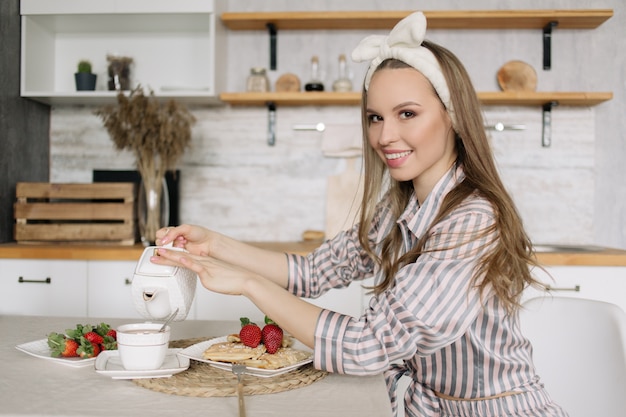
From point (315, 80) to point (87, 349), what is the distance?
1936 mm

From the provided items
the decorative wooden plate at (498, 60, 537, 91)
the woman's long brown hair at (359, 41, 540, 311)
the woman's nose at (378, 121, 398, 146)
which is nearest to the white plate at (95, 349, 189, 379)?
the woman's long brown hair at (359, 41, 540, 311)

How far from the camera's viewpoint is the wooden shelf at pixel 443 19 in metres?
2.70

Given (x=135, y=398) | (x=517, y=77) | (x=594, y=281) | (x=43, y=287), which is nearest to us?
(x=135, y=398)

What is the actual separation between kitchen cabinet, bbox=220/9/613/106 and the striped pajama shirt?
52.5 inches

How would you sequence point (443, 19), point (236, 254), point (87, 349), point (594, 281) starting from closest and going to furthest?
point (87, 349), point (236, 254), point (594, 281), point (443, 19)

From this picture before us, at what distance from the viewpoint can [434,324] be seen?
3.39 ft

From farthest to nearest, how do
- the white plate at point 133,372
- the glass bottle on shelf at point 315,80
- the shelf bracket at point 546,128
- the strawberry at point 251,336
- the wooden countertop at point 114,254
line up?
the shelf bracket at point 546,128 < the glass bottle on shelf at point 315,80 < the wooden countertop at point 114,254 < the strawberry at point 251,336 < the white plate at point 133,372

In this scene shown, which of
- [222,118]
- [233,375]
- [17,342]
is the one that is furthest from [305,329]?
[222,118]

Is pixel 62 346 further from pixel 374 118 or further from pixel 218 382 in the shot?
pixel 374 118

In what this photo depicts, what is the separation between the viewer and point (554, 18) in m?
2.73

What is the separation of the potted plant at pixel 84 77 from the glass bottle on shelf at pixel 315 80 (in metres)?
0.96

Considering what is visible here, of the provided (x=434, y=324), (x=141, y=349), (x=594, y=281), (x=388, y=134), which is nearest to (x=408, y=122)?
(x=388, y=134)

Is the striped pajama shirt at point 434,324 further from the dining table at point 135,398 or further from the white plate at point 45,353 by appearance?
the white plate at point 45,353

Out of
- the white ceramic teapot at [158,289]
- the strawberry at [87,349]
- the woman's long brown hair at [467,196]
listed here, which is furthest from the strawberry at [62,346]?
the woman's long brown hair at [467,196]
